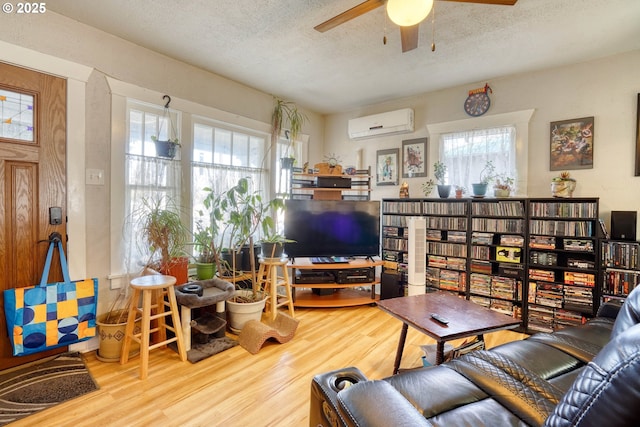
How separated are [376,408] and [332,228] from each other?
2712 mm

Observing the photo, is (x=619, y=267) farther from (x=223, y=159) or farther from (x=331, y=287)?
(x=223, y=159)

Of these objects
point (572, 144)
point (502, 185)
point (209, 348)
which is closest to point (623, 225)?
point (572, 144)

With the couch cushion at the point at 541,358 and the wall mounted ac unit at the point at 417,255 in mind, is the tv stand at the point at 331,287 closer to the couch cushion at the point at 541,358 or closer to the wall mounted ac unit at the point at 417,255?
the wall mounted ac unit at the point at 417,255

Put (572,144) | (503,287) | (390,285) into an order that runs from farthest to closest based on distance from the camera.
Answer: (390,285) < (503,287) < (572,144)

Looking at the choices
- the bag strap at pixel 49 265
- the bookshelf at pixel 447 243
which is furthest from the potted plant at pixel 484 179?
the bag strap at pixel 49 265

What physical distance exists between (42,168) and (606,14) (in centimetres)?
417

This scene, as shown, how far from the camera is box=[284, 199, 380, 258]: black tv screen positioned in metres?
3.43

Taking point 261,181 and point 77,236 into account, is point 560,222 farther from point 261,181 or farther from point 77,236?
point 77,236

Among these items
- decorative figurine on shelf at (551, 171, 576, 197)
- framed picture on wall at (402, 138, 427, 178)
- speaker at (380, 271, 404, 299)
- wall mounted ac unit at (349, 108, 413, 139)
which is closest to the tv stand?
speaker at (380, 271, 404, 299)

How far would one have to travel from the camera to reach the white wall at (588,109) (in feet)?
8.52

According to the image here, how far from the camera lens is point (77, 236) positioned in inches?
90.1

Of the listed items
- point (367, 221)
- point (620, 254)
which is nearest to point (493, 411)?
point (620, 254)

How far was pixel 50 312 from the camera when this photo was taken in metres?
2.04

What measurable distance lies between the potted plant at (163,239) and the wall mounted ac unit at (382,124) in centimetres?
264
